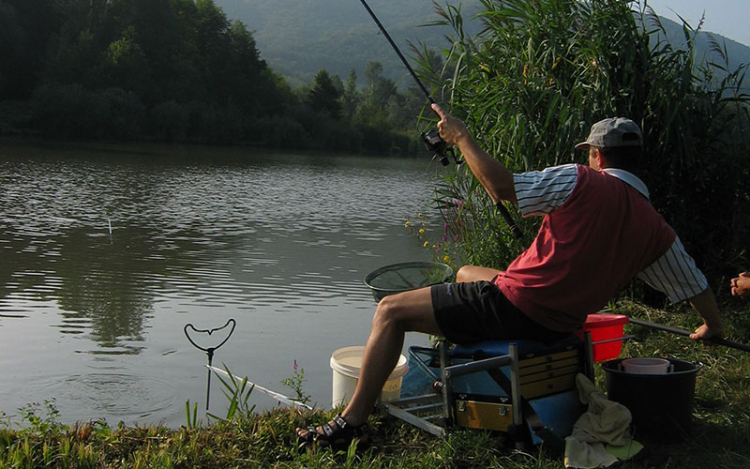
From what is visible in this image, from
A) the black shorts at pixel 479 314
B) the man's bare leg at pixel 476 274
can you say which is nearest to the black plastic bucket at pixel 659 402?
the black shorts at pixel 479 314

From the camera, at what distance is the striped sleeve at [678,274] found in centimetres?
334

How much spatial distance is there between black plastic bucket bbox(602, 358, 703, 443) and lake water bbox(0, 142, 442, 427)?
159 centimetres

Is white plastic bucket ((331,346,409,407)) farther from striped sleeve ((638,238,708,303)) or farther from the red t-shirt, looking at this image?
striped sleeve ((638,238,708,303))

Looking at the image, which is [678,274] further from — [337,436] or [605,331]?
[337,436]

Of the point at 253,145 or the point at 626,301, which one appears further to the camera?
the point at 253,145

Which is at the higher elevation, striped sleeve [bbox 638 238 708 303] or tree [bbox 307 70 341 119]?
tree [bbox 307 70 341 119]

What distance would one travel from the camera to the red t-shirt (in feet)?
9.94

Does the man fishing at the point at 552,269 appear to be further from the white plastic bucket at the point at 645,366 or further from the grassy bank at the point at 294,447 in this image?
the white plastic bucket at the point at 645,366

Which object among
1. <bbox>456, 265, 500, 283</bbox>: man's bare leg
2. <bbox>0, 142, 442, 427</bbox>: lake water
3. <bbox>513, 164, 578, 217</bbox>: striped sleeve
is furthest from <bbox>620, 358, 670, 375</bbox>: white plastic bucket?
<bbox>0, 142, 442, 427</bbox>: lake water

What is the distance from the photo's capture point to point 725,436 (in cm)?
347

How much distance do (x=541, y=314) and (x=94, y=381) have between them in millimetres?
3453

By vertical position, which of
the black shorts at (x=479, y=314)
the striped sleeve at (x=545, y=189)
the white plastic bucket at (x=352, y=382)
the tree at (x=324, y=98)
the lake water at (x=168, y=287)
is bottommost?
the lake water at (x=168, y=287)

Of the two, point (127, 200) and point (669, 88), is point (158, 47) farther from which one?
point (669, 88)

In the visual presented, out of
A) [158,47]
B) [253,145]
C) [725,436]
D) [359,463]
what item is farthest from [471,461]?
[158,47]
